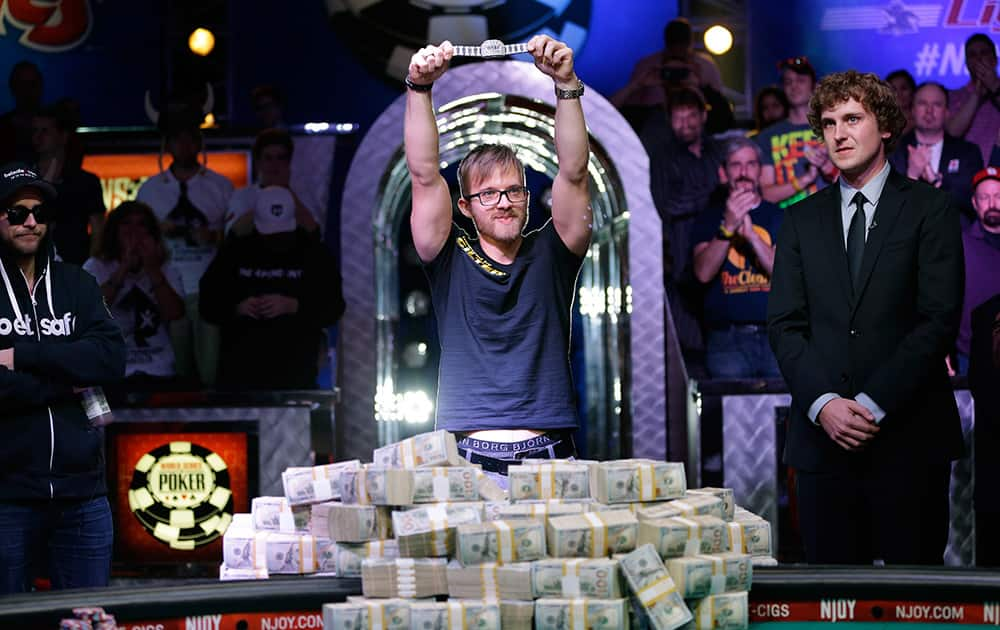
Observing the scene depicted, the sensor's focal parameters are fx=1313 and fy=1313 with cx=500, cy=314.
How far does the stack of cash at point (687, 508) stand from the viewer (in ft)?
9.54

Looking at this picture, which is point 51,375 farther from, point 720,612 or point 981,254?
point 981,254

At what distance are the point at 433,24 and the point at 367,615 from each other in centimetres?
550

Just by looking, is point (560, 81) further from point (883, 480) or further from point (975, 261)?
point (975, 261)

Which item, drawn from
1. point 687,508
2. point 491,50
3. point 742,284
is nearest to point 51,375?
point 491,50

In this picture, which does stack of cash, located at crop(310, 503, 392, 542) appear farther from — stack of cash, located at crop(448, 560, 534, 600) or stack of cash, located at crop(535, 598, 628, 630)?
stack of cash, located at crop(535, 598, 628, 630)

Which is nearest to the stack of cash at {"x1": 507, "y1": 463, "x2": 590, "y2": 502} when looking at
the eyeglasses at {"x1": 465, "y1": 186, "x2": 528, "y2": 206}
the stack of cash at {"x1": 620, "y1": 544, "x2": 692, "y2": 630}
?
Answer: the stack of cash at {"x1": 620, "y1": 544, "x2": 692, "y2": 630}

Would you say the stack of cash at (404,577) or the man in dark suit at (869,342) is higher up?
the man in dark suit at (869,342)

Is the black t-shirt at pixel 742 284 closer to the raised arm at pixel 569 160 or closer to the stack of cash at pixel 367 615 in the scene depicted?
the raised arm at pixel 569 160

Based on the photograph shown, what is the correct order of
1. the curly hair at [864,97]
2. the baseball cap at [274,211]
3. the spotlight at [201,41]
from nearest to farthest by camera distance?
1. the curly hair at [864,97]
2. the baseball cap at [274,211]
3. the spotlight at [201,41]

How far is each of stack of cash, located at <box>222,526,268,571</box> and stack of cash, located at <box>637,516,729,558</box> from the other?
0.89 m

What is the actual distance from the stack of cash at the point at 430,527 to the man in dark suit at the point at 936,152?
5052 mm

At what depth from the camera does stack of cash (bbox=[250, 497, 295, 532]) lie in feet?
10.3

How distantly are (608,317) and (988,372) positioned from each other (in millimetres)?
2247

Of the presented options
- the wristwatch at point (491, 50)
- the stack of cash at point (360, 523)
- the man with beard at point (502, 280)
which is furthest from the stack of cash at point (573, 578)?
the wristwatch at point (491, 50)
